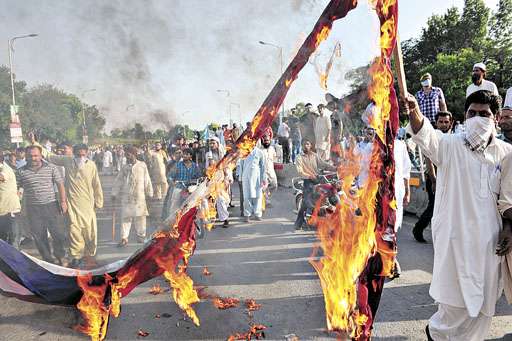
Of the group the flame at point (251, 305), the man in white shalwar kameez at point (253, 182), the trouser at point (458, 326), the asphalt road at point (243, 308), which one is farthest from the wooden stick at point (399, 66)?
the man in white shalwar kameez at point (253, 182)

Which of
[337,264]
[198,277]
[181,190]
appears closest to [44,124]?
[181,190]

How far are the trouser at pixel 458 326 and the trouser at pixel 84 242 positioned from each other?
2.90 meters

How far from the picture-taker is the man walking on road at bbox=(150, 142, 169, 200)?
3.16 metres

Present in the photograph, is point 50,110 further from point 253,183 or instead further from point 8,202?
point 253,183

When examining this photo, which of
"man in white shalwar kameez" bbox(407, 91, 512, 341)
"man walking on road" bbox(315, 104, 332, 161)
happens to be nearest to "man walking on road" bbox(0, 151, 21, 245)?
"man walking on road" bbox(315, 104, 332, 161)

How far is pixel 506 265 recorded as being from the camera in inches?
111

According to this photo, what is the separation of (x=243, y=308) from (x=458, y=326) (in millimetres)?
2013

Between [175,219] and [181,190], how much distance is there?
1.42 feet

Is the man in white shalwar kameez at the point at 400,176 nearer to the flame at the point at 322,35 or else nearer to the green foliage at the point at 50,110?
the flame at the point at 322,35

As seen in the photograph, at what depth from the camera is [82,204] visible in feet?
11.9

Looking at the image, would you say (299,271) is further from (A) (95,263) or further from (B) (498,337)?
(A) (95,263)

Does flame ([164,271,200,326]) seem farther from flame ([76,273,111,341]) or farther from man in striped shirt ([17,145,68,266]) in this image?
man in striped shirt ([17,145,68,266])

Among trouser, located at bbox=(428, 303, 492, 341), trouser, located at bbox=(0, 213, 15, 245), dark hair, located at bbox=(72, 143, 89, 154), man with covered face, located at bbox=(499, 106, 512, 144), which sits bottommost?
trouser, located at bbox=(428, 303, 492, 341)

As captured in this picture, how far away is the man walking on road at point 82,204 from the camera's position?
332cm
